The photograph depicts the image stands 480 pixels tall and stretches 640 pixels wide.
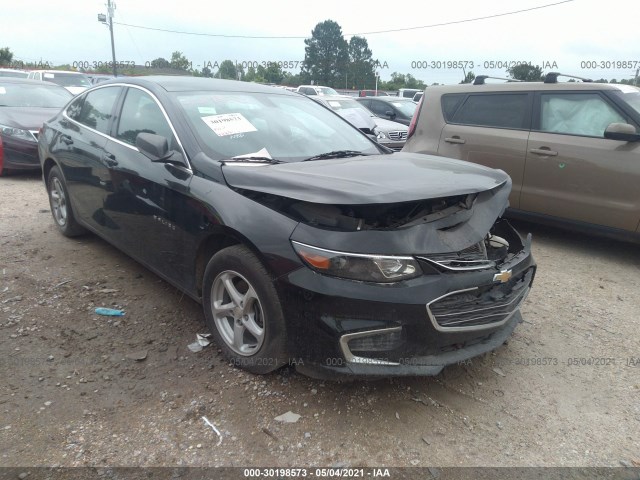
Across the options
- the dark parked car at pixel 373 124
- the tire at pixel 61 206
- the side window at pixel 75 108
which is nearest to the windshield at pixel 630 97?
the side window at pixel 75 108

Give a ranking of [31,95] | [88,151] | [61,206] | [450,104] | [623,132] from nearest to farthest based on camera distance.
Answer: [88,151] < [623,132] < [61,206] < [450,104] < [31,95]

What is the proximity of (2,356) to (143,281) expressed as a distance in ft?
3.98

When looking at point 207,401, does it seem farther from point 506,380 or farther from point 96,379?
point 506,380

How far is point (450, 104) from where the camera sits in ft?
19.3

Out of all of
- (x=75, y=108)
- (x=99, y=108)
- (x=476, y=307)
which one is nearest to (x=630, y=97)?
(x=476, y=307)

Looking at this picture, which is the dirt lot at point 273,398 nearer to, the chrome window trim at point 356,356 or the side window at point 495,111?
the chrome window trim at point 356,356

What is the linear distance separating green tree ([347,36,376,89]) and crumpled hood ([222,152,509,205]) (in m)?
62.5

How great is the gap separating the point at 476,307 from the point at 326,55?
78185 millimetres

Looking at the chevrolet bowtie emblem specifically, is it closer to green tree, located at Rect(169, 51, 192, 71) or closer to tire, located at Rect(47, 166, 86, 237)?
tire, located at Rect(47, 166, 86, 237)

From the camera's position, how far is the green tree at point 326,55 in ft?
223

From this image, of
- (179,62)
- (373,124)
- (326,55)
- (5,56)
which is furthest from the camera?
(326,55)

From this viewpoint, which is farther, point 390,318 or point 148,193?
point 148,193

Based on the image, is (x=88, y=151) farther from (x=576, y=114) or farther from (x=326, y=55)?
(x=326, y=55)

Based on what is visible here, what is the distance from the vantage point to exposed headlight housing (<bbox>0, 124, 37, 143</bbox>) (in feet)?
24.5
